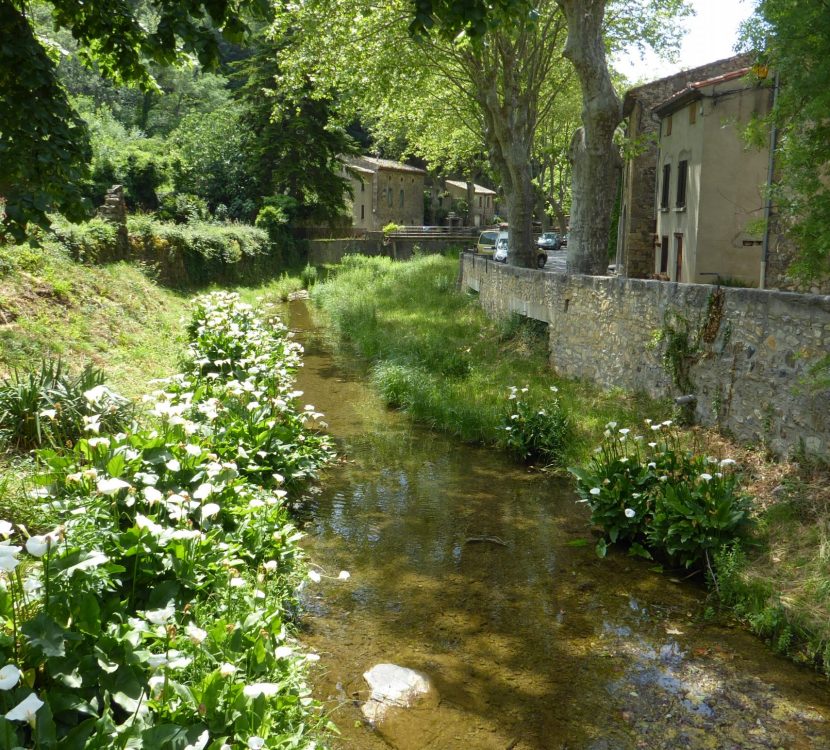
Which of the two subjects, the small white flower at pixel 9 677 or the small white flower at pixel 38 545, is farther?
the small white flower at pixel 38 545

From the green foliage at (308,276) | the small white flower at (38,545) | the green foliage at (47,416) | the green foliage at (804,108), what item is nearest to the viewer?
the small white flower at (38,545)

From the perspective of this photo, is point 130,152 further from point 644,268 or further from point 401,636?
point 401,636

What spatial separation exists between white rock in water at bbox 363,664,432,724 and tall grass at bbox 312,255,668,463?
486 cm

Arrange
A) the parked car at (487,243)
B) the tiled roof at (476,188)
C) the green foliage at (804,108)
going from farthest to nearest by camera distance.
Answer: the tiled roof at (476,188), the parked car at (487,243), the green foliage at (804,108)

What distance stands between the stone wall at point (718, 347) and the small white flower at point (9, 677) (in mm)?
6658

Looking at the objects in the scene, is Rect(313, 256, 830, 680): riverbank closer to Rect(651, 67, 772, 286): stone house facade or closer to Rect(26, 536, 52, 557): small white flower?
Rect(26, 536, 52, 557): small white flower

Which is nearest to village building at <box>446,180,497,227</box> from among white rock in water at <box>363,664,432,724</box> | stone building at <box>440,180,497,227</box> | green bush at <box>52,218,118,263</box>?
stone building at <box>440,180,497,227</box>

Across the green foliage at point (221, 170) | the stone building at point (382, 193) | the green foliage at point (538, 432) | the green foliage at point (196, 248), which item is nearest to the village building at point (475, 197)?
the stone building at point (382, 193)

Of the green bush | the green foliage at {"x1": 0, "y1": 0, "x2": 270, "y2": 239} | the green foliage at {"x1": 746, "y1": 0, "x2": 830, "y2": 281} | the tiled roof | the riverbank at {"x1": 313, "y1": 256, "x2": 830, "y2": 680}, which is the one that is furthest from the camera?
the tiled roof

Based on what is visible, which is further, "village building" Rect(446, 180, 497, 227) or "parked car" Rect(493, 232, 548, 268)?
"village building" Rect(446, 180, 497, 227)

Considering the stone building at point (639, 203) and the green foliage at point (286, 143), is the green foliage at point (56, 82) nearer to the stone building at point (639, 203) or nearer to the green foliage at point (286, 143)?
the stone building at point (639, 203)

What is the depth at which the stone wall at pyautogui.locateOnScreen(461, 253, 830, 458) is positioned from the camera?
7.18 metres

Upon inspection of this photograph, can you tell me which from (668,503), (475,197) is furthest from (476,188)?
(668,503)

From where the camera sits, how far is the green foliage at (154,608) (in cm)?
319
